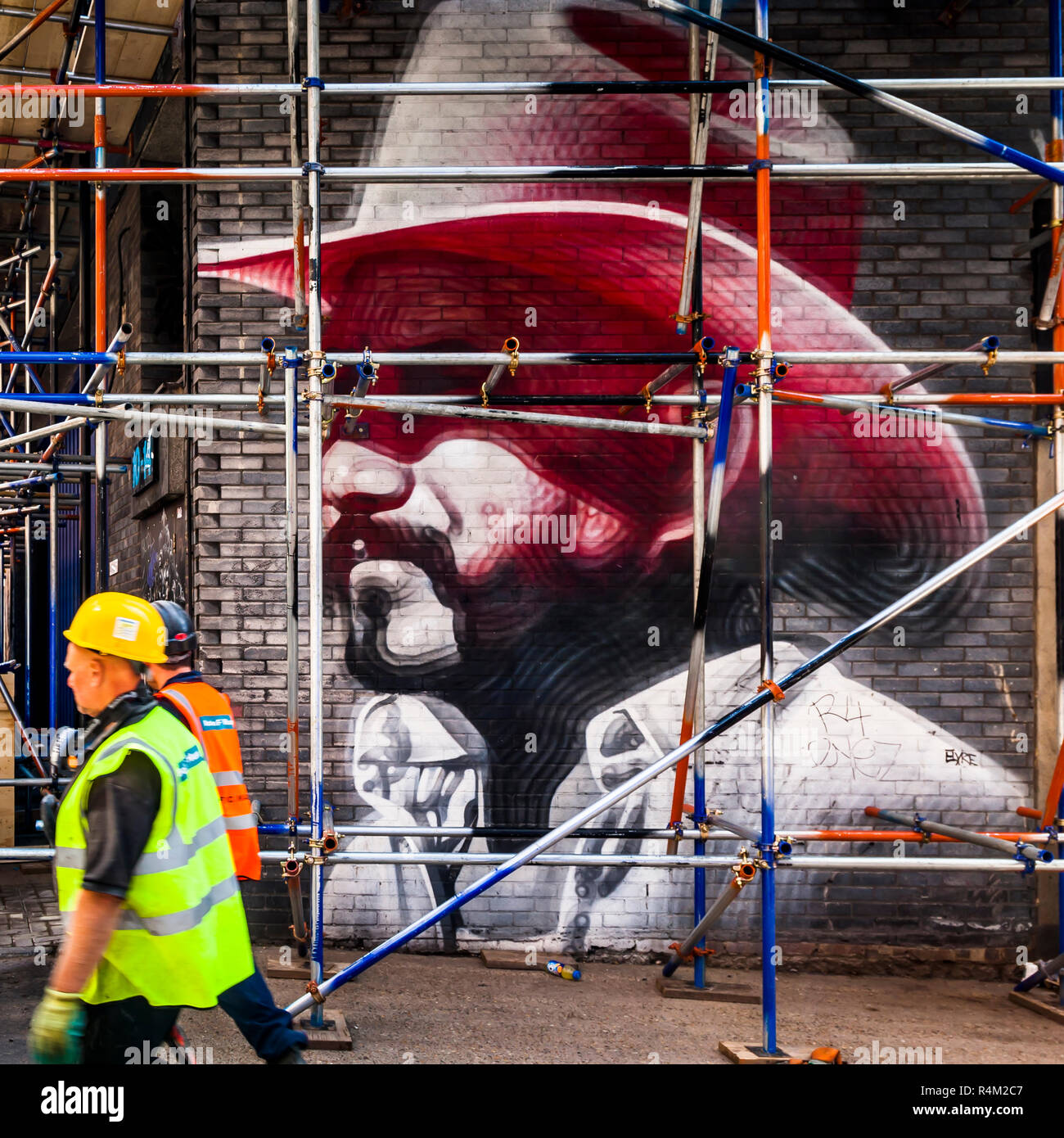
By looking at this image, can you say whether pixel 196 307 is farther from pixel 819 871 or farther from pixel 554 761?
pixel 819 871

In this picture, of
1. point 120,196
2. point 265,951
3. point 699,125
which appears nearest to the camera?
point 699,125

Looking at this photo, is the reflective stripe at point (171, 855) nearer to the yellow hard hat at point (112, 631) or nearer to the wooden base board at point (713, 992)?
the yellow hard hat at point (112, 631)

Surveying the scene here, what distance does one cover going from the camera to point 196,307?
6.33m

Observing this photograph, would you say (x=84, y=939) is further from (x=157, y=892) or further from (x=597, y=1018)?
(x=597, y=1018)

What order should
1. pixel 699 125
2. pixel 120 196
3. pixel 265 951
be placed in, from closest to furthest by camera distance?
pixel 699 125 < pixel 265 951 < pixel 120 196

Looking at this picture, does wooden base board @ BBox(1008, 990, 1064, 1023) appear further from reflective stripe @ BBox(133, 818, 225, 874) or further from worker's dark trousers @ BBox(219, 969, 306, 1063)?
reflective stripe @ BBox(133, 818, 225, 874)

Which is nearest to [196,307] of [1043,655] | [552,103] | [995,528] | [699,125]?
[552,103]

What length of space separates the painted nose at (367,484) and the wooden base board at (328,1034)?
9.39ft

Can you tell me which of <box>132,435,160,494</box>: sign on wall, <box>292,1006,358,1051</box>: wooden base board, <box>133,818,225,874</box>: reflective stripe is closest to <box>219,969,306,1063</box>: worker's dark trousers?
<box>133,818,225,874</box>: reflective stripe

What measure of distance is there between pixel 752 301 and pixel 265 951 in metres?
4.93

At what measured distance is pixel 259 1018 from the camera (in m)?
2.99

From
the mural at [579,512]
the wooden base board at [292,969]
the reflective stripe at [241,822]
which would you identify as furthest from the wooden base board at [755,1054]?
the reflective stripe at [241,822]

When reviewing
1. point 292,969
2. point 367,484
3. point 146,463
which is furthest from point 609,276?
point 292,969

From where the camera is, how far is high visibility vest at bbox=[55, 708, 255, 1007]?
8.54 feet
